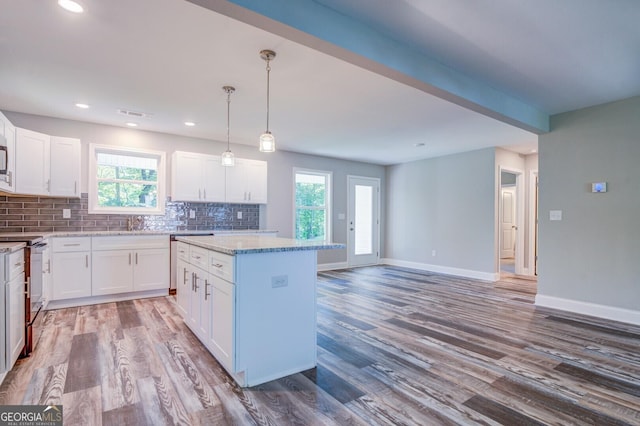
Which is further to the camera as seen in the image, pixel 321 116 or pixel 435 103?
pixel 321 116

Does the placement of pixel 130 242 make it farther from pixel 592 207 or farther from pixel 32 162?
pixel 592 207

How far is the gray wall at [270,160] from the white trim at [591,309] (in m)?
3.77

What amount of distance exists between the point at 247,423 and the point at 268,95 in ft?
9.26

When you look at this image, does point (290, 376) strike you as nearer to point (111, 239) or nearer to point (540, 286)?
point (111, 239)

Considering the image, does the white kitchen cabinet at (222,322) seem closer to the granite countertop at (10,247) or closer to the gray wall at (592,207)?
the granite countertop at (10,247)

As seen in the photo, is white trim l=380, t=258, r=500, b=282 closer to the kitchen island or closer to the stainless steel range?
the kitchen island

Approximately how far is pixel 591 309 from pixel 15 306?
18.1ft

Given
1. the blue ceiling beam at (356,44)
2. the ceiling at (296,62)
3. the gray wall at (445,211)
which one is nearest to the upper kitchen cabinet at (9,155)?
the ceiling at (296,62)

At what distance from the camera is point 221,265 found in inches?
92.7

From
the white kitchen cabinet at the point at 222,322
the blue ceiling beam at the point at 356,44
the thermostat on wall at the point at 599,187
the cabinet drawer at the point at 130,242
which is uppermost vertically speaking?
the blue ceiling beam at the point at 356,44

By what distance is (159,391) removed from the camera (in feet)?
6.94

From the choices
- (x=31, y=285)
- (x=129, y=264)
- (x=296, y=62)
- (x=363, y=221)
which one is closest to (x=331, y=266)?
(x=363, y=221)

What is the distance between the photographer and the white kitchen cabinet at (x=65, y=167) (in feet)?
13.5

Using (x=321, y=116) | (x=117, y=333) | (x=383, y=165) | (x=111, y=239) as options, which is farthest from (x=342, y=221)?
(x=117, y=333)
